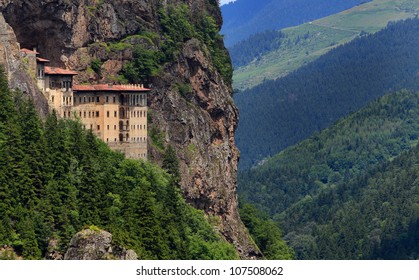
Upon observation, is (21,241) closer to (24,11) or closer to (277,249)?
(24,11)

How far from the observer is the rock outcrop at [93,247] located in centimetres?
10831

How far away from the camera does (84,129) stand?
132 metres

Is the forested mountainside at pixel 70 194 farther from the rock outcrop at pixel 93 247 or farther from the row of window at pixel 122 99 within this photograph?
the row of window at pixel 122 99

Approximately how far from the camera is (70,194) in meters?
117

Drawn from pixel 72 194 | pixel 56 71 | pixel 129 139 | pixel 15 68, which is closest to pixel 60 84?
pixel 56 71

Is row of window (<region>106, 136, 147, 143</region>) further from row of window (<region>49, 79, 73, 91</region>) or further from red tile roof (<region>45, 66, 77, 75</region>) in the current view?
red tile roof (<region>45, 66, 77, 75</region>)

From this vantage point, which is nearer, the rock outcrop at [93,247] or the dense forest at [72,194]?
the rock outcrop at [93,247]

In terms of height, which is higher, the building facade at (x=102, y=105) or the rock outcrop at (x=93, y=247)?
the building facade at (x=102, y=105)

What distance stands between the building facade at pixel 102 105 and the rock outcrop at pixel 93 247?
22508 millimetres

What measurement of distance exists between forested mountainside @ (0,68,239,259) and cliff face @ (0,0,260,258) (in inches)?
471

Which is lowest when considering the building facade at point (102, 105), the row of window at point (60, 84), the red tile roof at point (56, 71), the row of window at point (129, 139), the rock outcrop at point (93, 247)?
the rock outcrop at point (93, 247)

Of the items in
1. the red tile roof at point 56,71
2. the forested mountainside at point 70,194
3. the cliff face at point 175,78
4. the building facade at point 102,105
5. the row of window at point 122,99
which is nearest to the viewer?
the forested mountainside at point 70,194

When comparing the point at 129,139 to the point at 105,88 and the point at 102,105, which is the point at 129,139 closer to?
the point at 102,105

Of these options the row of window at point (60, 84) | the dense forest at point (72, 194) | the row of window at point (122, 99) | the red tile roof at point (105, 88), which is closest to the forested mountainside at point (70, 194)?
the dense forest at point (72, 194)
